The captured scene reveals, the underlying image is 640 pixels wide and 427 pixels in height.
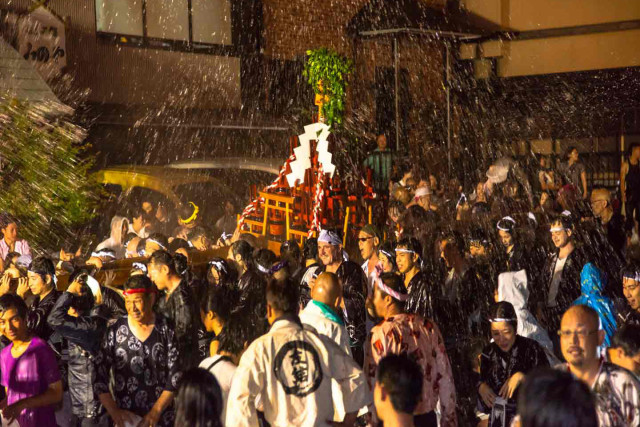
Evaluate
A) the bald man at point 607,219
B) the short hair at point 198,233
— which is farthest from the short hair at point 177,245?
the bald man at point 607,219

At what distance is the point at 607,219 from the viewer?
11.4 metres

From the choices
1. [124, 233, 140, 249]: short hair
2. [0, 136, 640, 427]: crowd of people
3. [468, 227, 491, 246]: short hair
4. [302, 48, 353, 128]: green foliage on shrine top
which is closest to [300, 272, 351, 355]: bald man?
[0, 136, 640, 427]: crowd of people

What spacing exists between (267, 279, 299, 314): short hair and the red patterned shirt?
2.84 feet

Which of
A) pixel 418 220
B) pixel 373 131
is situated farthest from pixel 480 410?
pixel 373 131

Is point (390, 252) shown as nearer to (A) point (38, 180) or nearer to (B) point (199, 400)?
(B) point (199, 400)

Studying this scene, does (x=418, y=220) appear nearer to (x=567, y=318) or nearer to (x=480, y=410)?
(x=480, y=410)

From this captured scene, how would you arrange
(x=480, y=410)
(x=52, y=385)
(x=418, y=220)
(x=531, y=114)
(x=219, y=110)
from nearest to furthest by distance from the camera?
1. (x=52, y=385)
2. (x=480, y=410)
3. (x=418, y=220)
4. (x=219, y=110)
5. (x=531, y=114)

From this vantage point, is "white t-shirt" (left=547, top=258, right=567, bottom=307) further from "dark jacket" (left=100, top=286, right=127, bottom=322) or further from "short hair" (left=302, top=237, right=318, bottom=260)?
"dark jacket" (left=100, top=286, right=127, bottom=322)

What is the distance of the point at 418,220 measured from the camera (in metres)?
11.0

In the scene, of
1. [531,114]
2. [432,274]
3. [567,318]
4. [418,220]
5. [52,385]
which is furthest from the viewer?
[531,114]

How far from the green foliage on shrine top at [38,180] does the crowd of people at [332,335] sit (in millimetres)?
952

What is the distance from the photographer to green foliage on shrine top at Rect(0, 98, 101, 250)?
38.8 ft

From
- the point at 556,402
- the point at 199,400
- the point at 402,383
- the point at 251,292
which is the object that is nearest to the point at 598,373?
the point at 402,383

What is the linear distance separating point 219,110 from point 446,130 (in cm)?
537
